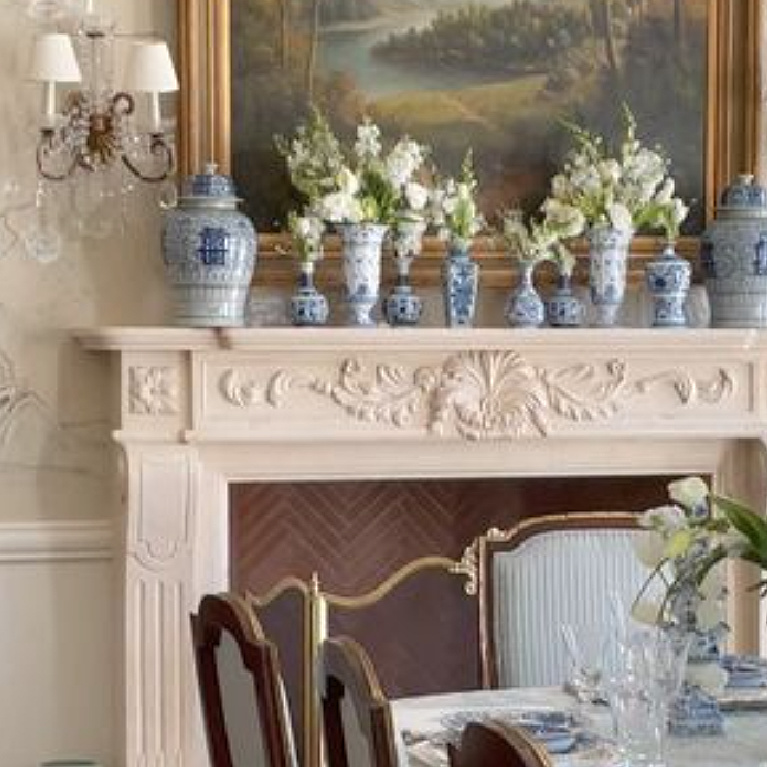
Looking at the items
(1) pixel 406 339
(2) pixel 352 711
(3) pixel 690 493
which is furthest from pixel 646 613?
(1) pixel 406 339

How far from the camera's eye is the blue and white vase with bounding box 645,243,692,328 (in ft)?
13.4

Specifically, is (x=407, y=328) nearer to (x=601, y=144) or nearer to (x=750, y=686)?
(x=601, y=144)

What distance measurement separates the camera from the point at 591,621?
3.36 metres

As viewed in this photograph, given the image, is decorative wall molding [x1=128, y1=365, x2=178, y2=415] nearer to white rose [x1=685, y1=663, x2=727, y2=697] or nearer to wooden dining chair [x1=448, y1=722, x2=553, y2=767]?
white rose [x1=685, y1=663, x2=727, y2=697]

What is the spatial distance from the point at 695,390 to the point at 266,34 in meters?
1.30

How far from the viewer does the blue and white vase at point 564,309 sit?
4109 millimetres

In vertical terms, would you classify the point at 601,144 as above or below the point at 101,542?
above

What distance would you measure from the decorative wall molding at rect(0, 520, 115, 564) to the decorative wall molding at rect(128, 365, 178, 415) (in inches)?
12.4

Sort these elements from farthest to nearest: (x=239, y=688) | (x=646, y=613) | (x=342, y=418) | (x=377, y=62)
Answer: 1. (x=377, y=62)
2. (x=342, y=418)
3. (x=646, y=613)
4. (x=239, y=688)

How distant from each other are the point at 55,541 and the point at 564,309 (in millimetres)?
1288

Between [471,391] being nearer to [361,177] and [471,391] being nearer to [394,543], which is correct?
[394,543]

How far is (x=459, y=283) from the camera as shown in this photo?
4016 mm

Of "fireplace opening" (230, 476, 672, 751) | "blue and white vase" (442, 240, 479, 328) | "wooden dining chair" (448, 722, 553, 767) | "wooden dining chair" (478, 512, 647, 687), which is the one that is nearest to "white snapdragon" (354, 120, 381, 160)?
"blue and white vase" (442, 240, 479, 328)

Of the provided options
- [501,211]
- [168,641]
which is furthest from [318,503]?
[501,211]
